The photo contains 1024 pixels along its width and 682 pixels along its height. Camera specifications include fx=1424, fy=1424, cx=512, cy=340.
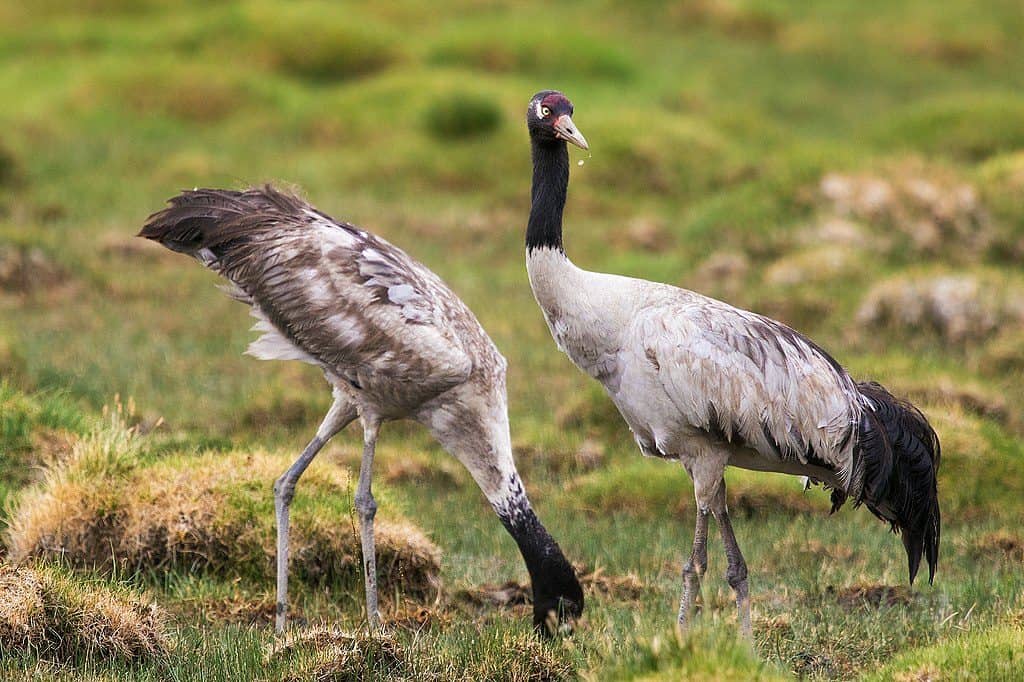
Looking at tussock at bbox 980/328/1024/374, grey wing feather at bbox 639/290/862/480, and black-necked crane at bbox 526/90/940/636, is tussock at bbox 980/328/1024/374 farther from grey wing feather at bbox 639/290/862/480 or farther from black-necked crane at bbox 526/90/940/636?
grey wing feather at bbox 639/290/862/480

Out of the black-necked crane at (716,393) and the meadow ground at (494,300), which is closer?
the black-necked crane at (716,393)

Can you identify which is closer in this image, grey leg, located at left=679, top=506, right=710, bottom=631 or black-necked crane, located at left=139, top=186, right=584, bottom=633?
grey leg, located at left=679, top=506, right=710, bottom=631

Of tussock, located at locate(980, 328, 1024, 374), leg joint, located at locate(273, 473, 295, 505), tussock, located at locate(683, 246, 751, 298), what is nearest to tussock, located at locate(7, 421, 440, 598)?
leg joint, located at locate(273, 473, 295, 505)

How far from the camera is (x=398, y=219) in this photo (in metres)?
19.0

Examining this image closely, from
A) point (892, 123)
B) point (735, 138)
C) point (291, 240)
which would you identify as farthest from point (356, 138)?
point (291, 240)

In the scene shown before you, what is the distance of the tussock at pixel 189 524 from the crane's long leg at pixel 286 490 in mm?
280

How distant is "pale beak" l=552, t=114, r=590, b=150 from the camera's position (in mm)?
7223

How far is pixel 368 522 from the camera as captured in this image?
7.92 metres

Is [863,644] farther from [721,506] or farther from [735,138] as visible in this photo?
[735,138]

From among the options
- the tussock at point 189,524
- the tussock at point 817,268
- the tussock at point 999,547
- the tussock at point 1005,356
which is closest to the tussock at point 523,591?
the tussock at point 189,524

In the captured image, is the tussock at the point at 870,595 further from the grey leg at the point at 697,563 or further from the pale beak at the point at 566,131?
the pale beak at the point at 566,131

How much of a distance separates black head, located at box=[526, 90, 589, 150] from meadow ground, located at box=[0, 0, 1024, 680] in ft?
8.26

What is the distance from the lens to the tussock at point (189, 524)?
8047mm

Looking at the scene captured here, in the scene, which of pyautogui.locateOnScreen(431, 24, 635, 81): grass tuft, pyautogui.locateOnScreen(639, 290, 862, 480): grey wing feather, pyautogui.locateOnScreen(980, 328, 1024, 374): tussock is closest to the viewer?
pyautogui.locateOnScreen(639, 290, 862, 480): grey wing feather
